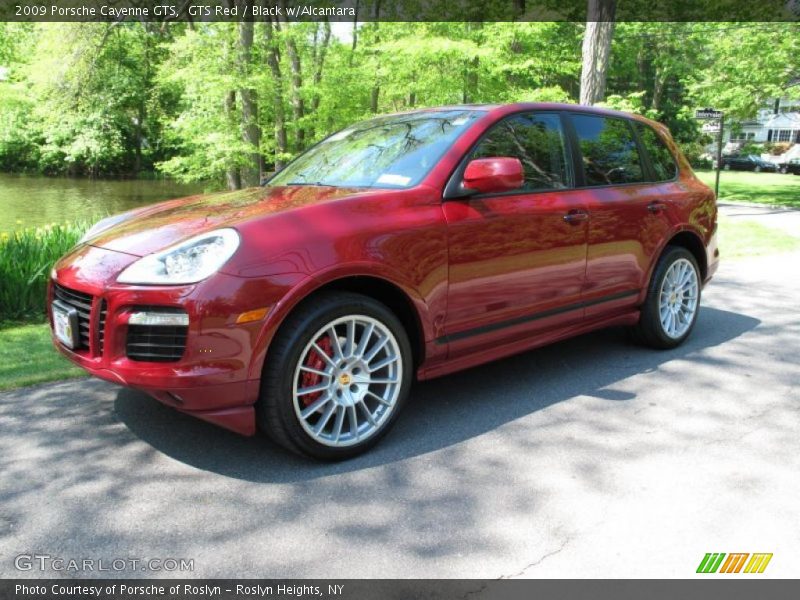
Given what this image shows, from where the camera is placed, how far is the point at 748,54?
21.7m

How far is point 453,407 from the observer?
13.4 feet

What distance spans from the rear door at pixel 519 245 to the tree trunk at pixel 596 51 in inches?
354

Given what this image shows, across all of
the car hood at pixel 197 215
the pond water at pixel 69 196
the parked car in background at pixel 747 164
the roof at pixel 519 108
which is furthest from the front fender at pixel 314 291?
the parked car in background at pixel 747 164

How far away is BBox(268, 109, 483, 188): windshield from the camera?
382 centimetres

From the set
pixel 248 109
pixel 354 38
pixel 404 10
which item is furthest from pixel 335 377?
pixel 354 38

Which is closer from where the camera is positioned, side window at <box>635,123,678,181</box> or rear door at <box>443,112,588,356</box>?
rear door at <box>443,112,588,356</box>

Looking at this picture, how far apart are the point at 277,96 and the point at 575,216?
13.9 m

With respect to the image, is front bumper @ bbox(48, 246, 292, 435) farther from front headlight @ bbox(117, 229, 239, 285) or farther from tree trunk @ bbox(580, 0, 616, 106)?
tree trunk @ bbox(580, 0, 616, 106)

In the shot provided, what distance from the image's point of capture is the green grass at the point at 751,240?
35.9ft

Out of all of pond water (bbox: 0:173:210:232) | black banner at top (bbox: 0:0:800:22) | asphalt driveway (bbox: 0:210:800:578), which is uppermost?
black banner at top (bbox: 0:0:800:22)

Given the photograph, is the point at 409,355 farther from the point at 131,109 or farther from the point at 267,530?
the point at 131,109

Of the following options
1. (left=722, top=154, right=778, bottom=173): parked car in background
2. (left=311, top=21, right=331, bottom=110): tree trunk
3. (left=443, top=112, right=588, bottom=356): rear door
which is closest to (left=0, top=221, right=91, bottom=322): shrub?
(left=443, top=112, right=588, bottom=356): rear door

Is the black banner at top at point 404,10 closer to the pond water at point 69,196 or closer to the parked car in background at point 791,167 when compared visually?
the pond water at point 69,196

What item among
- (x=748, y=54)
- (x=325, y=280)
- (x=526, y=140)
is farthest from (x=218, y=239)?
(x=748, y=54)
